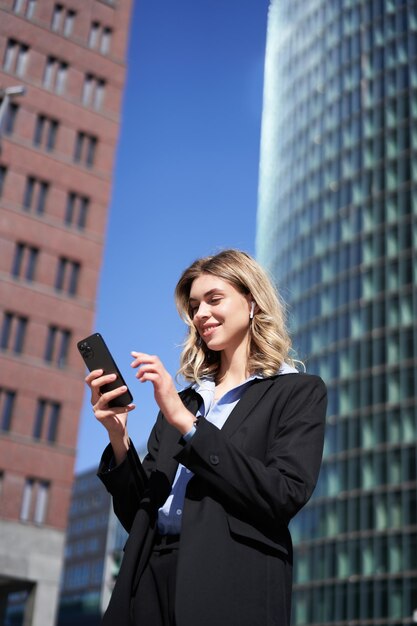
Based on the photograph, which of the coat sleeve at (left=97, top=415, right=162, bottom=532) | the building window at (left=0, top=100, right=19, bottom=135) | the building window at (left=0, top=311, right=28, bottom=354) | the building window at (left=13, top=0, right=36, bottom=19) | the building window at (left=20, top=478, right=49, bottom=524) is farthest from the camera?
the building window at (left=13, top=0, right=36, bottom=19)

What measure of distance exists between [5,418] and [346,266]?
36430 millimetres

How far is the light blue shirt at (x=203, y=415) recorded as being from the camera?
2879 millimetres

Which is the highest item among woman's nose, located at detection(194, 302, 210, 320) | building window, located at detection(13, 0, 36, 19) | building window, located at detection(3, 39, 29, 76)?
building window, located at detection(13, 0, 36, 19)

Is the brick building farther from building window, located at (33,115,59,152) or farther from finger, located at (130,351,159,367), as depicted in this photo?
finger, located at (130,351,159,367)

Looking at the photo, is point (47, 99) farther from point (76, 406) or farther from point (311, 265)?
point (311, 265)

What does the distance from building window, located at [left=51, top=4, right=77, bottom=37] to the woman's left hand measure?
38.6 metres

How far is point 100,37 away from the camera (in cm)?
4059

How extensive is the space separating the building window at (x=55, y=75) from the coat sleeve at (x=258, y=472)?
3749cm

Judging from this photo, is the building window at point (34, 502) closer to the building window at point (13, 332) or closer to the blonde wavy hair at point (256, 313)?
the building window at point (13, 332)

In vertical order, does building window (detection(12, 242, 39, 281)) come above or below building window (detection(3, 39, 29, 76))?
below

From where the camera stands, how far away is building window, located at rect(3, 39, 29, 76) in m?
36.8

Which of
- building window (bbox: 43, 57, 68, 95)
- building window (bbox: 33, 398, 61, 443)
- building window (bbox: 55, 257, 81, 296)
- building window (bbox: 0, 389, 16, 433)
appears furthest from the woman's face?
building window (bbox: 43, 57, 68, 95)

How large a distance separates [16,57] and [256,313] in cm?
3638

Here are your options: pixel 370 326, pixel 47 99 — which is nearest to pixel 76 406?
pixel 47 99
